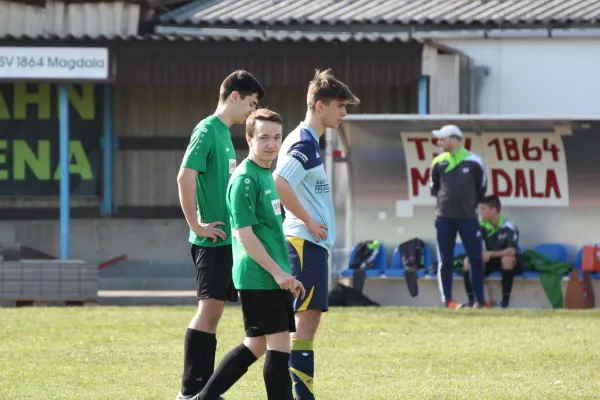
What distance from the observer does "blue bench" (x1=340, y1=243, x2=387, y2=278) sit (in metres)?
16.4

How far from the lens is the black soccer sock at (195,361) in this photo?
8.11m

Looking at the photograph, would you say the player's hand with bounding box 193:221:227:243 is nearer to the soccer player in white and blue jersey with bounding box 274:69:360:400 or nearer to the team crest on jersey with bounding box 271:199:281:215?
the soccer player in white and blue jersey with bounding box 274:69:360:400

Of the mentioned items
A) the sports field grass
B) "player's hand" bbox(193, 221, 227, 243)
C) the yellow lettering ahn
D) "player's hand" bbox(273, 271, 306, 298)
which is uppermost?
the yellow lettering ahn

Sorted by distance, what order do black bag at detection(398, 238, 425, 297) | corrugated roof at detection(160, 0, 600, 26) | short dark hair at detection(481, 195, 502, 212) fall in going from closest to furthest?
short dark hair at detection(481, 195, 502, 212) < black bag at detection(398, 238, 425, 297) < corrugated roof at detection(160, 0, 600, 26)

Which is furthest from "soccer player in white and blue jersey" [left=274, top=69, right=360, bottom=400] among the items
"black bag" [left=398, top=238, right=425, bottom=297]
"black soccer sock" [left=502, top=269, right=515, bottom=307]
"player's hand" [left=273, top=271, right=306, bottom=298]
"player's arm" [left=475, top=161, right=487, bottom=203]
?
"black bag" [left=398, top=238, right=425, bottom=297]

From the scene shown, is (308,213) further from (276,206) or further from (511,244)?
(511,244)

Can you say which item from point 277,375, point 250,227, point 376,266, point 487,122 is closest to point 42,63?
point 376,266

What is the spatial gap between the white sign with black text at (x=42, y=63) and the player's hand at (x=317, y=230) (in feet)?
37.1

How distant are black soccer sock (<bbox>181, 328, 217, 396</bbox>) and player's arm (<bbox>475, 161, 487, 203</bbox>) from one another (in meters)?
7.46

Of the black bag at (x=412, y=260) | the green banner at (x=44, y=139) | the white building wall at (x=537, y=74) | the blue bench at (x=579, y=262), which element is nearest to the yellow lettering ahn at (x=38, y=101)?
the green banner at (x=44, y=139)

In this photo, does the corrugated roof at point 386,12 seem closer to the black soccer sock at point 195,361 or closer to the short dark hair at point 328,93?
the short dark hair at point 328,93

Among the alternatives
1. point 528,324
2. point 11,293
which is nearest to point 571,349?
point 528,324

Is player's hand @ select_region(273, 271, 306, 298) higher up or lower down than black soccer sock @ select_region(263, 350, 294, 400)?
higher up

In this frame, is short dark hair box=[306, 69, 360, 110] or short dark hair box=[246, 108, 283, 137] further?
short dark hair box=[306, 69, 360, 110]
